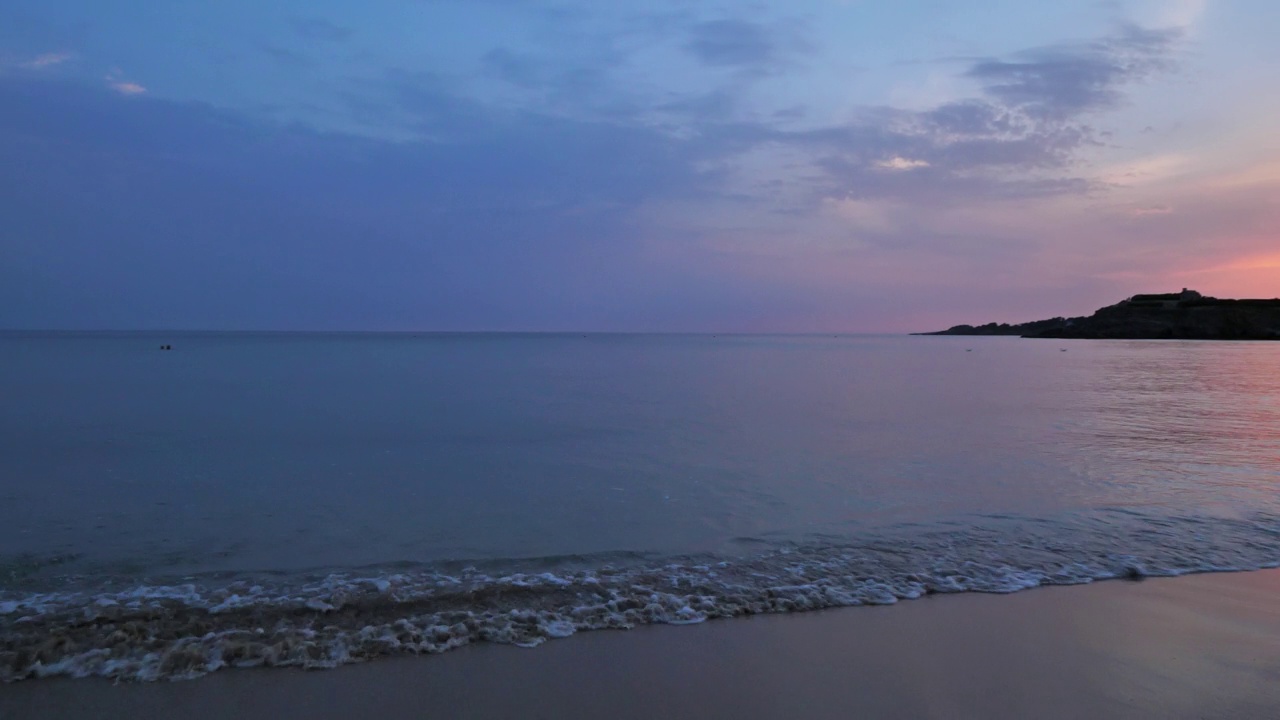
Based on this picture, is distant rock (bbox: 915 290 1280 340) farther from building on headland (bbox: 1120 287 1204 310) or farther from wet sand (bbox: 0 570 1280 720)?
wet sand (bbox: 0 570 1280 720)

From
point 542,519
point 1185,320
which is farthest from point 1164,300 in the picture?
point 542,519

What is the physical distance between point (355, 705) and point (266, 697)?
0.66m

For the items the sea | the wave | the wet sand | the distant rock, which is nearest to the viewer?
the wet sand

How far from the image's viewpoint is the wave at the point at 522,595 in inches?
219

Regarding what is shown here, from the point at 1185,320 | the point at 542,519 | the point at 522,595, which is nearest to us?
the point at 522,595

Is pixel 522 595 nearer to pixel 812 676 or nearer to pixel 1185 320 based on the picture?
pixel 812 676

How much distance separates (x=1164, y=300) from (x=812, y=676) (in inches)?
6382

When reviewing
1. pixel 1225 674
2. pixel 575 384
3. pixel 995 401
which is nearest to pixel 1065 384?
pixel 995 401

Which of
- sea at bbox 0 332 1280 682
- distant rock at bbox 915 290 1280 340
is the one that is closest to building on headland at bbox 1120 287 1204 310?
distant rock at bbox 915 290 1280 340

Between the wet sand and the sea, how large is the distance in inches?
13.4

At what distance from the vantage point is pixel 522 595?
6.85 m

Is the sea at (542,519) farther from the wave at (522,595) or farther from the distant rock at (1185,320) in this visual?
the distant rock at (1185,320)

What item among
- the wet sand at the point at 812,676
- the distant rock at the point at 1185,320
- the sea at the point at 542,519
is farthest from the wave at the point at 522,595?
the distant rock at the point at 1185,320

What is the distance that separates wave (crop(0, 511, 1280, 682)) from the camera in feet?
18.2
